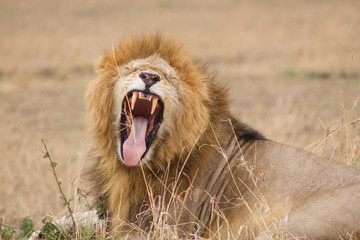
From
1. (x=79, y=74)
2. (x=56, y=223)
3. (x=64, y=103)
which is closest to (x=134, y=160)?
(x=56, y=223)

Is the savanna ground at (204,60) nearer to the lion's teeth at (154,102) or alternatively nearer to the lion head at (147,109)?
the lion head at (147,109)

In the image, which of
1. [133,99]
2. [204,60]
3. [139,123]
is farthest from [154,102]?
[204,60]

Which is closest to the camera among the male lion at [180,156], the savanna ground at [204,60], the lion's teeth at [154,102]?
the male lion at [180,156]

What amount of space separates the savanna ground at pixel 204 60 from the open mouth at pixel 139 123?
0.52 m

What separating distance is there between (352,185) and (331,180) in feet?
0.70

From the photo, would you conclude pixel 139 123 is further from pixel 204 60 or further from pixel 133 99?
pixel 204 60

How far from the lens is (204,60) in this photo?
51.3ft

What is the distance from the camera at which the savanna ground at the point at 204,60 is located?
256 inches

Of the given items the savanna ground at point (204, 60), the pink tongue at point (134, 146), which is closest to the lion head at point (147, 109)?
the pink tongue at point (134, 146)

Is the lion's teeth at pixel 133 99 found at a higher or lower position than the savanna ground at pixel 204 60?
higher

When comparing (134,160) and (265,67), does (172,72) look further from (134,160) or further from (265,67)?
(265,67)

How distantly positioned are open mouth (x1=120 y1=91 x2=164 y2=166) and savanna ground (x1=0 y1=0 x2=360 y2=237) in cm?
52

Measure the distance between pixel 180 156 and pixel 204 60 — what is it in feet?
39.1

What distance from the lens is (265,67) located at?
15172 mm
